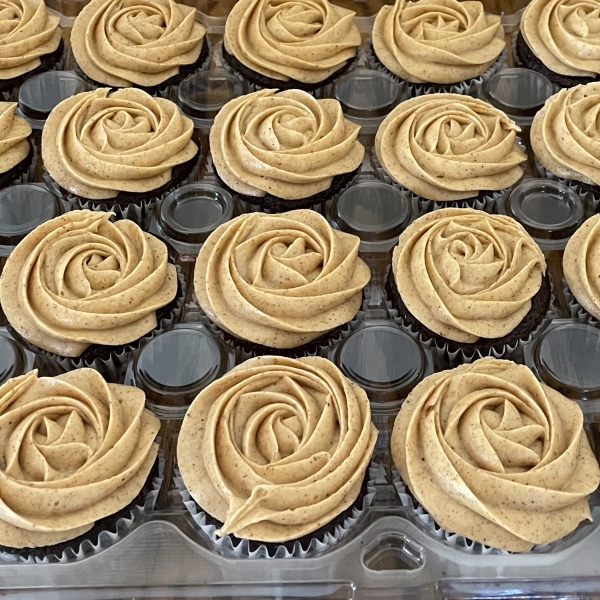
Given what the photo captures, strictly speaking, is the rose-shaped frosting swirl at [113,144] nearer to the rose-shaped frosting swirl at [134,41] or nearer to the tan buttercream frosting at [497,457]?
the rose-shaped frosting swirl at [134,41]

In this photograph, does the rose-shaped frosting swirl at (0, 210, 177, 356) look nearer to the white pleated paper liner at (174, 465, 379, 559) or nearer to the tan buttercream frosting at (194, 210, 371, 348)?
the tan buttercream frosting at (194, 210, 371, 348)

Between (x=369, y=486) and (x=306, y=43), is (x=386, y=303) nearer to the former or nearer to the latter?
(x=369, y=486)

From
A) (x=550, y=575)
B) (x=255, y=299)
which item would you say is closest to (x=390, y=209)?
(x=255, y=299)

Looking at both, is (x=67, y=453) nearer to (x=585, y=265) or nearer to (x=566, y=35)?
(x=585, y=265)

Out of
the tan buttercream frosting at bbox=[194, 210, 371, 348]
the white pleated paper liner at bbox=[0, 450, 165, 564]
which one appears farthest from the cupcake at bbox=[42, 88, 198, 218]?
the white pleated paper liner at bbox=[0, 450, 165, 564]

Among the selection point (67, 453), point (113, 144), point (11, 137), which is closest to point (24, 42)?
point (11, 137)

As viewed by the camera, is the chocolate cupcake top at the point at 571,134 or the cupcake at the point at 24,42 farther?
the cupcake at the point at 24,42

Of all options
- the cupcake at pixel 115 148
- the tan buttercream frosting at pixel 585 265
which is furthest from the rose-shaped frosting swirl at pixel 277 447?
the cupcake at pixel 115 148
